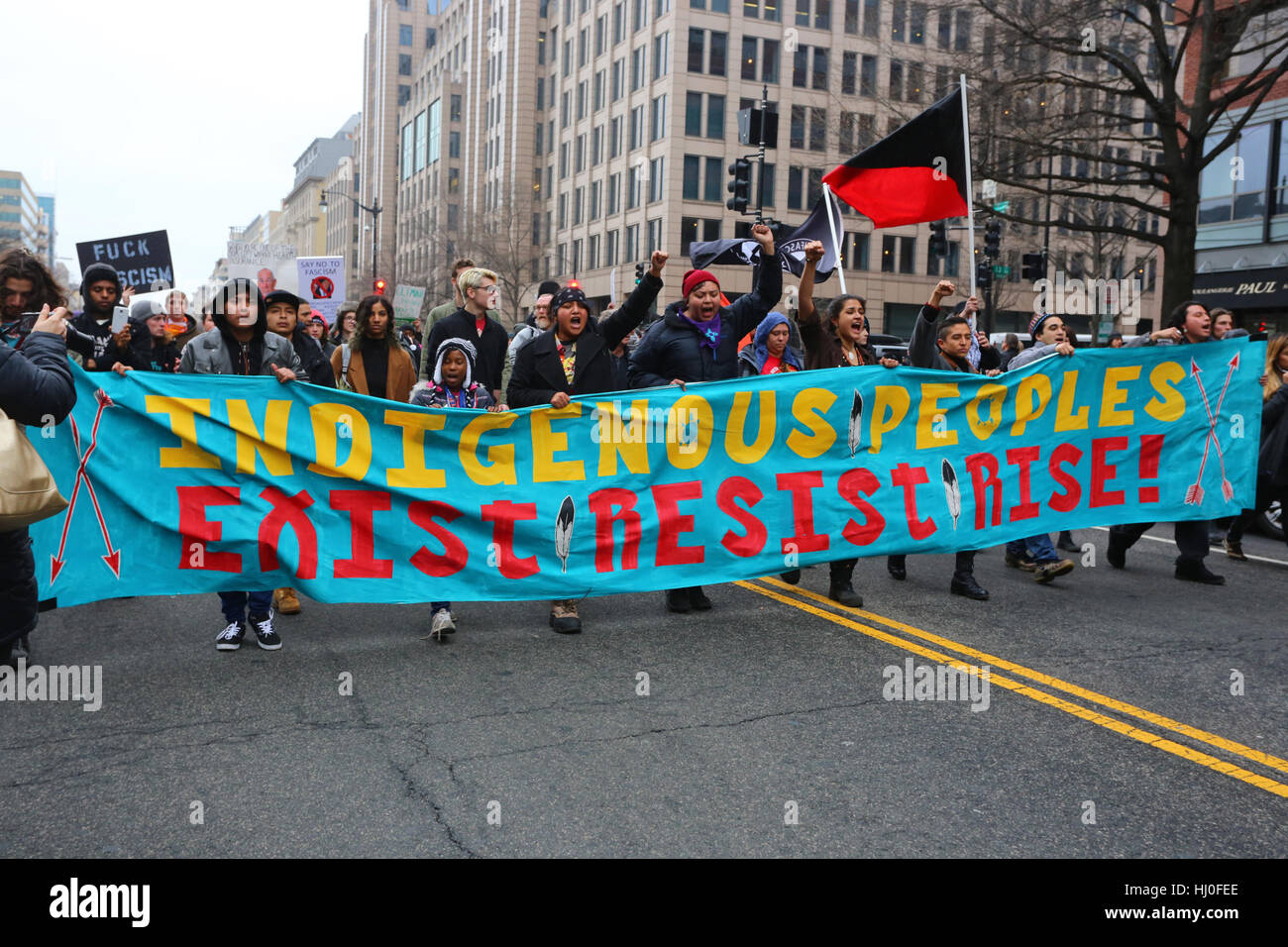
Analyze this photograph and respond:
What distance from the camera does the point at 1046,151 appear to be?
1927 cm

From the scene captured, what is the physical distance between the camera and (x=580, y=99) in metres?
67.1

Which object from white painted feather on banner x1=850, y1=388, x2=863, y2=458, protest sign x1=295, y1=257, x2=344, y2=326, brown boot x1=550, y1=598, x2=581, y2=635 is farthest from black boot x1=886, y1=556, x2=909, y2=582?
protest sign x1=295, y1=257, x2=344, y2=326

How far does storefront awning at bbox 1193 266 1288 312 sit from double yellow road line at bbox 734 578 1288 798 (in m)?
25.1

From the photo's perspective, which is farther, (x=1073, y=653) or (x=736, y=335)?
(x=736, y=335)

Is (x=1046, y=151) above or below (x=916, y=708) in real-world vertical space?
above

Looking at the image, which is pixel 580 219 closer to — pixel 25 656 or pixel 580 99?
pixel 580 99

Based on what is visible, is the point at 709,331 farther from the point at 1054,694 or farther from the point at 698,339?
the point at 1054,694

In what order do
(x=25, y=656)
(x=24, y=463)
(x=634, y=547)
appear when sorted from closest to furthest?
(x=24, y=463) → (x=25, y=656) → (x=634, y=547)

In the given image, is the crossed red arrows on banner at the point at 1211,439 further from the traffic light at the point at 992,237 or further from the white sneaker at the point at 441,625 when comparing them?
the traffic light at the point at 992,237

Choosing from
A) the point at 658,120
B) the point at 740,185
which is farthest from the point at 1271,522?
the point at 658,120
